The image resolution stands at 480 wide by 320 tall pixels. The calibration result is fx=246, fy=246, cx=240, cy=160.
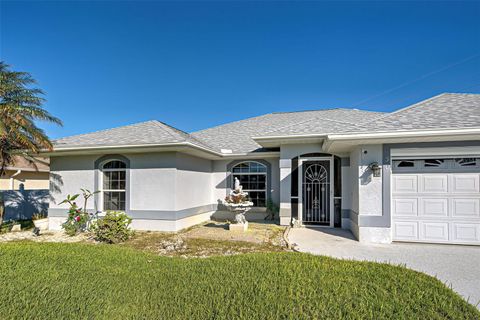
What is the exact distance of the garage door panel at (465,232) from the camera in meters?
7.01

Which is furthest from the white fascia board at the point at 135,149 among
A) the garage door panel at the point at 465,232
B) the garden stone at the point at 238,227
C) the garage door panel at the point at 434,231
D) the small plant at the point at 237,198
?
the garage door panel at the point at 465,232

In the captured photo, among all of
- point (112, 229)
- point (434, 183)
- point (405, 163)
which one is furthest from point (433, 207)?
point (112, 229)

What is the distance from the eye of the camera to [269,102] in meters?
A: 19.5

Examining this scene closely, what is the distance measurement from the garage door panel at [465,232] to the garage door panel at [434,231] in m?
0.21

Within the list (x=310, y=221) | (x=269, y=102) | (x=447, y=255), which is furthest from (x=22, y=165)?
(x=447, y=255)

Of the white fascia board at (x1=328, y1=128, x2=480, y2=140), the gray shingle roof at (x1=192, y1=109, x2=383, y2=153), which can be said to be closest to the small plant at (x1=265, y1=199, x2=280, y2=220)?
the gray shingle roof at (x1=192, y1=109, x2=383, y2=153)

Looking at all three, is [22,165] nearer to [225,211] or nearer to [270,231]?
[225,211]

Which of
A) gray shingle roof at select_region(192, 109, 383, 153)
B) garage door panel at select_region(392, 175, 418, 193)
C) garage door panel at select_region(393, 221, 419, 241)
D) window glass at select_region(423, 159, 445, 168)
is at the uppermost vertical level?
gray shingle roof at select_region(192, 109, 383, 153)

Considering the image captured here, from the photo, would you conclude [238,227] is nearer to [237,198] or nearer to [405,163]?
[237,198]

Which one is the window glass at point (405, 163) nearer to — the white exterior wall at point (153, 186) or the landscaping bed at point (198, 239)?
the landscaping bed at point (198, 239)

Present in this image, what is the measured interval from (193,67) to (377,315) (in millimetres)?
14415

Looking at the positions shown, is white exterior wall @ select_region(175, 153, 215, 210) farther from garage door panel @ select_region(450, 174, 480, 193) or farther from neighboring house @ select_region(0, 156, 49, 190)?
neighboring house @ select_region(0, 156, 49, 190)

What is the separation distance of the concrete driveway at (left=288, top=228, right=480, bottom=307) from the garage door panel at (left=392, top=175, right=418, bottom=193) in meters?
1.59

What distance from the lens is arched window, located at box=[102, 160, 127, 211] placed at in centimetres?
1029
